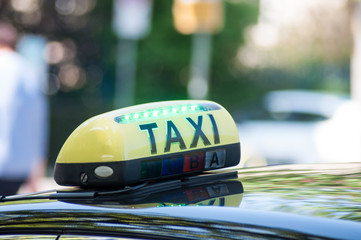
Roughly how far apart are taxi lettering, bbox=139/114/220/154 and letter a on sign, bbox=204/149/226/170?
0.09ft

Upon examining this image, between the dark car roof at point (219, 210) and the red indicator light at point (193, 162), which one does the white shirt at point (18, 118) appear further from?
the red indicator light at point (193, 162)

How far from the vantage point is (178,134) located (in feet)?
6.27

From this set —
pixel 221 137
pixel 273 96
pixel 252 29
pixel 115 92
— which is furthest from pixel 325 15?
pixel 221 137

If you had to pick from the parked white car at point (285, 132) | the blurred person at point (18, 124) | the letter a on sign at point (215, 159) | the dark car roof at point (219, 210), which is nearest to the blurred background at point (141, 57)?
the parked white car at point (285, 132)

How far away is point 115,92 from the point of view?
2094 cm

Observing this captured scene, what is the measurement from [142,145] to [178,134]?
0.11m

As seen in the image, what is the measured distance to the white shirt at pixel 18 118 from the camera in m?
4.90

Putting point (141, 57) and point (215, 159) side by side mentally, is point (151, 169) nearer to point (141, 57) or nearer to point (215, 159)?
point (215, 159)

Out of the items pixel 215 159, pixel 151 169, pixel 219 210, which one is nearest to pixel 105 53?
pixel 215 159

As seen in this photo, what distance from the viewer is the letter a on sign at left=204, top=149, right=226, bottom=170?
2.01 meters

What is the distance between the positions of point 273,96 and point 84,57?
972cm

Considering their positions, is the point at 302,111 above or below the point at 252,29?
below

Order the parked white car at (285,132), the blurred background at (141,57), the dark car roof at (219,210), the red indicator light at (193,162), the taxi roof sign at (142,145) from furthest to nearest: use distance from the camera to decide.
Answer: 1. the blurred background at (141,57)
2. the parked white car at (285,132)
3. the red indicator light at (193,162)
4. the taxi roof sign at (142,145)
5. the dark car roof at (219,210)

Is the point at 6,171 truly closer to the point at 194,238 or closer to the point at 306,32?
the point at 194,238
